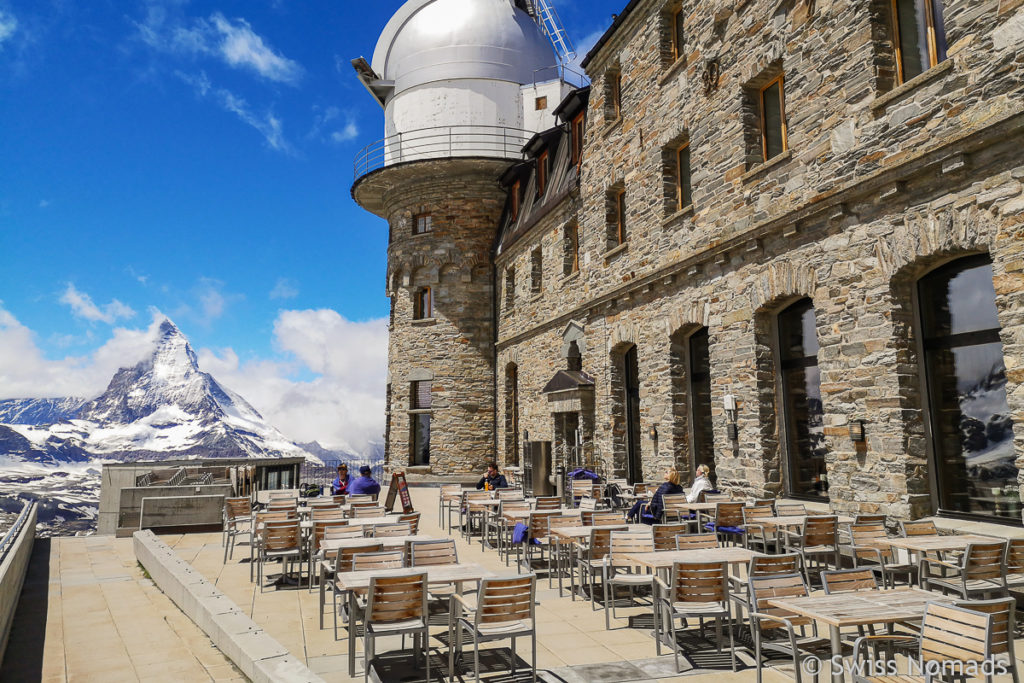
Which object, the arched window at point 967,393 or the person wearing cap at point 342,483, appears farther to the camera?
the person wearing cap at point 342,483

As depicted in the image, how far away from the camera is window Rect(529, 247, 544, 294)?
66.7 ft

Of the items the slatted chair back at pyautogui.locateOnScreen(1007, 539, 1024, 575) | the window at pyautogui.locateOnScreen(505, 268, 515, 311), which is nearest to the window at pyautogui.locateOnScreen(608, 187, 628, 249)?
the window at pyautogui.locateOnScreen(505, 268, 515, 311)

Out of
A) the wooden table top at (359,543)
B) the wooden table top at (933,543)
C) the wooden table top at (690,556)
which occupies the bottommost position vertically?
the wooden table top at (690,556)

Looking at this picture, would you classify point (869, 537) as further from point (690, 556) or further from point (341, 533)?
point (341, 533)

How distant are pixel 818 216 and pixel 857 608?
261 inches

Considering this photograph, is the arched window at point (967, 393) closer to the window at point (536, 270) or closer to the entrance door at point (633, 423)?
the entrance door at point (633, 423)

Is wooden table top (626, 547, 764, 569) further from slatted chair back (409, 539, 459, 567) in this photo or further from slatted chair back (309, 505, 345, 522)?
slatted chair back (309, 505, 345, 522)

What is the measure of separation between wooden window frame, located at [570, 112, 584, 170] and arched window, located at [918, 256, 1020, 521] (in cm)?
1058

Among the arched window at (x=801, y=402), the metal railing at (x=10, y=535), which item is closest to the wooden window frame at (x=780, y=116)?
the arched window at (x=801, y=402)

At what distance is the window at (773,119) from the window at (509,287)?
470 inches

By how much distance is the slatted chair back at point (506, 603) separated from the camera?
4.88m

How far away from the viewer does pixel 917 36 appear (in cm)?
867

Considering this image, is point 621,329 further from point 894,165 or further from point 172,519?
point 172,519

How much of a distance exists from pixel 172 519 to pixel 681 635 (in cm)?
1096
